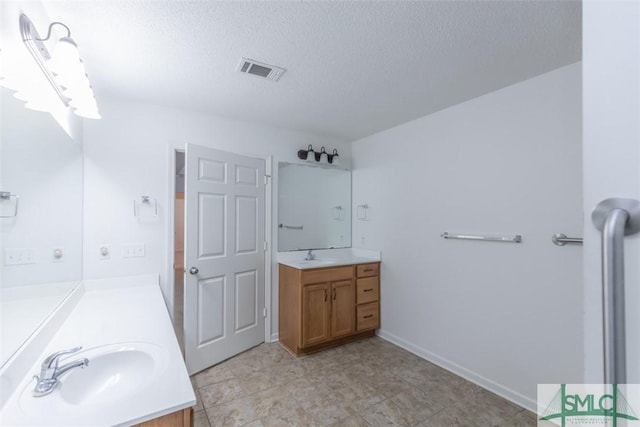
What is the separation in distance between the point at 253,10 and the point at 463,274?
2346mm

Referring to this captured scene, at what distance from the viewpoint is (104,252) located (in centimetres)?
226

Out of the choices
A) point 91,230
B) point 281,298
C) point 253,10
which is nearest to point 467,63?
point 253,10

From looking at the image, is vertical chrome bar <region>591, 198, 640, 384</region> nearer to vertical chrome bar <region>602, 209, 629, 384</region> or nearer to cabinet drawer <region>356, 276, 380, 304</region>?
vertical chrome bar <region>602, 209, 629, 384</region>

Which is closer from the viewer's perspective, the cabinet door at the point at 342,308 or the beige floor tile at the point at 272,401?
the beige floor tile at the point at 272,401

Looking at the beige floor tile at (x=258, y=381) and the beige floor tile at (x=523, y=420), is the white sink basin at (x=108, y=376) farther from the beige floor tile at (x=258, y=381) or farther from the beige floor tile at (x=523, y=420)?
the beige floor tile at (x=523, y=420)

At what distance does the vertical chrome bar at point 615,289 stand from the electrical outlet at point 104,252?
9.02ft

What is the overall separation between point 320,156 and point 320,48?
169cm

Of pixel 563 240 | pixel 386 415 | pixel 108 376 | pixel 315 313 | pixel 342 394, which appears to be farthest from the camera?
pixel 315 313

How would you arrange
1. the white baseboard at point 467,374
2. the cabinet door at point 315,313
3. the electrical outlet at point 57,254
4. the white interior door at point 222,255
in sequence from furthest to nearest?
the cabinet door at point 315,313 < the white interior door at point 222,255 < the white baseboard at point 467,374 < the electrical outlet at point 57,254

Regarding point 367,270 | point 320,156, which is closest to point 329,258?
point 367,270

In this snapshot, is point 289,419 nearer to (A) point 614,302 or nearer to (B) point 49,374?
(B) point 49,374

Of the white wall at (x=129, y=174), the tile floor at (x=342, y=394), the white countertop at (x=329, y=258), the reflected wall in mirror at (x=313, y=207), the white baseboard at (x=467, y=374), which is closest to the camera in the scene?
the tile floor at (x=342, y=394)

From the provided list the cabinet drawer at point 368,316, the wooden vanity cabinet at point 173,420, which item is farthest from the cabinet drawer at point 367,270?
the wooden vanity cabinet at point 173,420

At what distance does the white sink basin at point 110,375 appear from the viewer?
3.28ft
